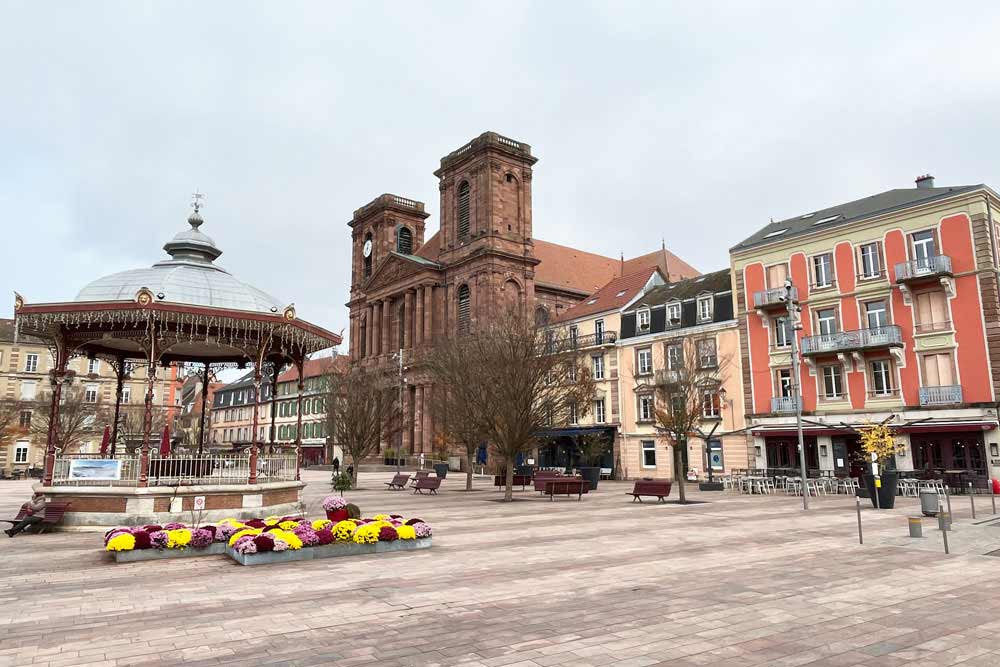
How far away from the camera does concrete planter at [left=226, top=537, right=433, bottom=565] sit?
10914 millimetres

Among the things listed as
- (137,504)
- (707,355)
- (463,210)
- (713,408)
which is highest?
(463,210)

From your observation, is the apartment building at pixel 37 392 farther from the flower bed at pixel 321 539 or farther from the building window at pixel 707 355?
the flower bed at pixel 321 539

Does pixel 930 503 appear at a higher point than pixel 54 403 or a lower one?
lower

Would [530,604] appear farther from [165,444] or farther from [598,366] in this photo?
[598,366]

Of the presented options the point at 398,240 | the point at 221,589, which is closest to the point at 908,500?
the point at 221,589

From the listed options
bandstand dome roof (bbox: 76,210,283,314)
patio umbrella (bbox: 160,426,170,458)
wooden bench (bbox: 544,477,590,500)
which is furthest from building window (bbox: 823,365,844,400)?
patio umbrella (bbox: 160,426,170,458)

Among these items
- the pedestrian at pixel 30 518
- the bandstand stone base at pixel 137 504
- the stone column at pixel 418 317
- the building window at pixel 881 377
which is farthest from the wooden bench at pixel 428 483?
the stone column at pixel 418 317

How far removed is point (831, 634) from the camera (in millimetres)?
6754

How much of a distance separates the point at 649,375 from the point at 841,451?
1192 centimetres

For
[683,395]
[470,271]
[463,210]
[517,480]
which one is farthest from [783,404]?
[463,210]

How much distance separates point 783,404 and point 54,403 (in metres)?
30.7

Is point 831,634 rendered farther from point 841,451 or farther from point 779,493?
point 841,451

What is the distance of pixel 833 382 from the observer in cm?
3281

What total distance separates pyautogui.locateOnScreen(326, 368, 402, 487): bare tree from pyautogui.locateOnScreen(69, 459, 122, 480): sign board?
19.5 m
